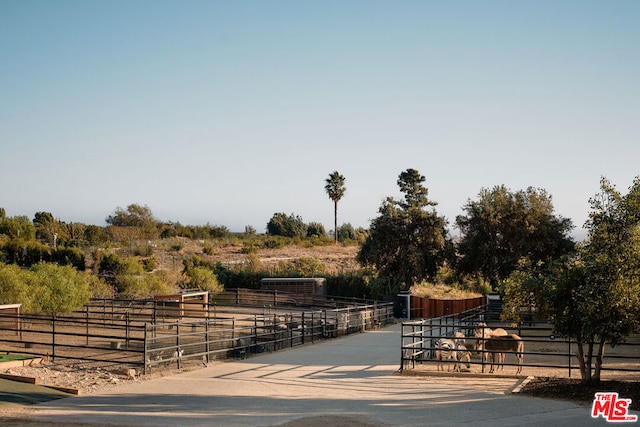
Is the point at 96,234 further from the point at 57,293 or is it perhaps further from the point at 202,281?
the point at 57,293

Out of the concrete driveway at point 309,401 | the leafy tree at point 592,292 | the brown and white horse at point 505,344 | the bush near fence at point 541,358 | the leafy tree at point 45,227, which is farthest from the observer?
the leafy tree at point 45,227

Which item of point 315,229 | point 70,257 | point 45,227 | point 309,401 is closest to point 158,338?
point 309,401

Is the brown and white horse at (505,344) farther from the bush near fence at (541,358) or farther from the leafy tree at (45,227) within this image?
the leafy tree at (45,227)

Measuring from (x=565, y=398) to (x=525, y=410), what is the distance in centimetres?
149

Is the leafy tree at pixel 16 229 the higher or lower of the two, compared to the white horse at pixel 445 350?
higher

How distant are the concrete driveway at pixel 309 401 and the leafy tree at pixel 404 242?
23.6 m

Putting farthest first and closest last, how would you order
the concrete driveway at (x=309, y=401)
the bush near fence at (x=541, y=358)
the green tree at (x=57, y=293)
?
the green tree at (x=57, y=293) < the bush near fence at (x=541, y=358) < the concrete driveway at (x=309, y=401)

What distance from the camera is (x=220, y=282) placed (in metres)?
46.6

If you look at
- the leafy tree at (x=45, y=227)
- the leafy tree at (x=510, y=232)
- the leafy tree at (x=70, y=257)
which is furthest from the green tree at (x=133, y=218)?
the leafy tree at (x=510, y=232)

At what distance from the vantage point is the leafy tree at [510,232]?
3956cm

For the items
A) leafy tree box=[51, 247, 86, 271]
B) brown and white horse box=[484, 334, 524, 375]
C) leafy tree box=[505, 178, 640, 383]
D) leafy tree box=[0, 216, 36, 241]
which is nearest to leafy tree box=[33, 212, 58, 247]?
leafy tree box=[0, 216, 36, 241]

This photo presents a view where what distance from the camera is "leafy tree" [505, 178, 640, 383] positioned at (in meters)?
13.5

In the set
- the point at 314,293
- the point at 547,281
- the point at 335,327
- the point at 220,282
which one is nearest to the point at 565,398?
the point at 547,281

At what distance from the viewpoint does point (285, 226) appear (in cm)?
10019
